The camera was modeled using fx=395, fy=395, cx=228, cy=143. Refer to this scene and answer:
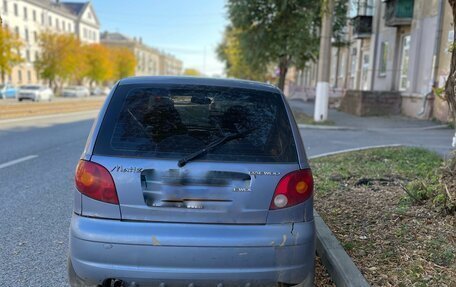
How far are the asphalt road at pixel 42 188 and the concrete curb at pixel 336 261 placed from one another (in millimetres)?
2248

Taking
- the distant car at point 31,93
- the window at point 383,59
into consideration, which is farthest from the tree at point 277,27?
the distant car at point 31,93

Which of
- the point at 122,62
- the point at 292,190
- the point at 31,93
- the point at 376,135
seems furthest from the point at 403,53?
the point at 122,62

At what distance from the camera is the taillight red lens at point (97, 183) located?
2.47 metres

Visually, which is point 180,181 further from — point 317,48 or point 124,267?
point 317,48

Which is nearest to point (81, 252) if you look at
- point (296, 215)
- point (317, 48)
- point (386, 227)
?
point (296, 215)

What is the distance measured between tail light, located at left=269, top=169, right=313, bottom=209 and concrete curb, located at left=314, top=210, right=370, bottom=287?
88 centimetres

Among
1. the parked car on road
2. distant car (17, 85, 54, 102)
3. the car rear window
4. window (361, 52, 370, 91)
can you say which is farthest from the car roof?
distant car (17, 85, 54, 102)

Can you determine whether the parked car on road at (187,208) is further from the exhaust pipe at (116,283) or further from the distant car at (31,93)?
the distant car at (31,93)

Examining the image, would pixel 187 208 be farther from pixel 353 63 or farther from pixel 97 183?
pixel 353 63

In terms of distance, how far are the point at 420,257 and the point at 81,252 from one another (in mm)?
2737

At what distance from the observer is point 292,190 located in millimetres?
2596

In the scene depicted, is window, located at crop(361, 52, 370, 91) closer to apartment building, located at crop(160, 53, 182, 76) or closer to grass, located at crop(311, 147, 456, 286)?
grass, located at crop(311, 147, 456, 286)

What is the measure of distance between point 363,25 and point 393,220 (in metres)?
20.5

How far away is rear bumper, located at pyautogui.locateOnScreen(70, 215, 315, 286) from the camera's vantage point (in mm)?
2395
